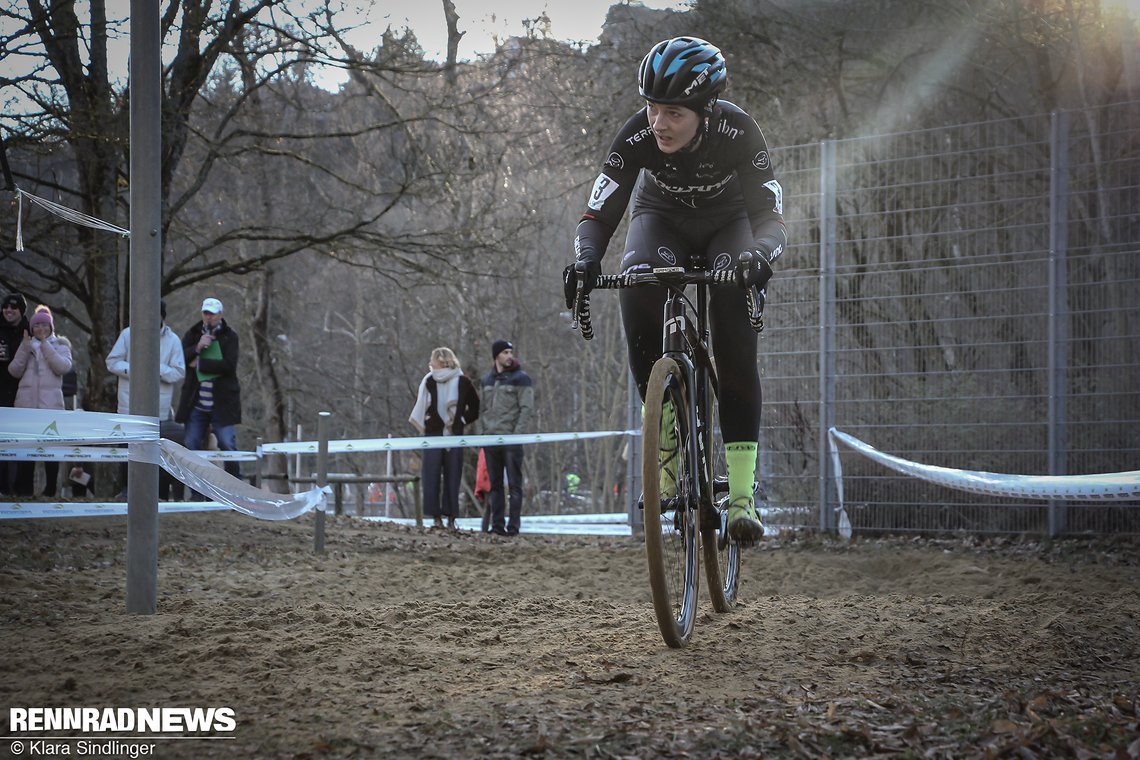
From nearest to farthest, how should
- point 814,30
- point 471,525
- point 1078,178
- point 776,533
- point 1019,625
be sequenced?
point 1019,625
point 1078,178
point 776,533
point 814,30
point 471,525

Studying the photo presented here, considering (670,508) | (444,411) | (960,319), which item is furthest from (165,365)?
(960,319)

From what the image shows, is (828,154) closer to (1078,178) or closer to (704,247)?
(1078,178)

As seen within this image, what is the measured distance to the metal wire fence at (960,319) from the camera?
9.66m

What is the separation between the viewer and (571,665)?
419 centimetres

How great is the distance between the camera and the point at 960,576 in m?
7.89

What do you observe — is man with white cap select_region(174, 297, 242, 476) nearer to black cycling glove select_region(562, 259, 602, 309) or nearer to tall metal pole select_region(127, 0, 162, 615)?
tall metal pole select_region(127, 0, 162, 615)

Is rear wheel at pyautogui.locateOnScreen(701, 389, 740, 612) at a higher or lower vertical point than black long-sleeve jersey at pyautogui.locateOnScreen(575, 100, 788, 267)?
lower

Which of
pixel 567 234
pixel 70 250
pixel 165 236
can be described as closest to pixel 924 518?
pixel 70 250

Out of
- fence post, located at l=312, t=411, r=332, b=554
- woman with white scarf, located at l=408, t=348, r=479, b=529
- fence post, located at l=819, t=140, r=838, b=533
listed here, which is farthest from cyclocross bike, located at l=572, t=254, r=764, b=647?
woman with white scarf, located at l=408, t=348, r=479, b=529

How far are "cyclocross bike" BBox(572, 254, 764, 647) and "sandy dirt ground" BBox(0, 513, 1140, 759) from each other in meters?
0.25

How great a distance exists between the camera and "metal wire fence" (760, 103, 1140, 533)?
31.7 ft

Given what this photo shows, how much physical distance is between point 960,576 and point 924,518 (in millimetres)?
2682

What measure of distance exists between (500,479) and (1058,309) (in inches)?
243

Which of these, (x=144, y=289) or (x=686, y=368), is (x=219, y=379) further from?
(x=686, y=368)
